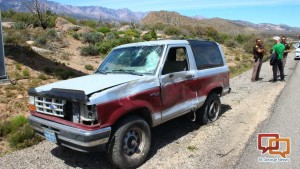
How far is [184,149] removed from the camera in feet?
19.6

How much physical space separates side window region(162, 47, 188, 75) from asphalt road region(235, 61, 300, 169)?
6.58 feet

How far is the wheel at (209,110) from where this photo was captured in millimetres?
7336

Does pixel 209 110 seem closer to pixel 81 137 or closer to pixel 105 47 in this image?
pixel 81 137

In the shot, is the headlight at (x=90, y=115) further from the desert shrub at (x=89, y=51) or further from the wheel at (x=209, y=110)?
the desert shrub at (x=89, y=51)

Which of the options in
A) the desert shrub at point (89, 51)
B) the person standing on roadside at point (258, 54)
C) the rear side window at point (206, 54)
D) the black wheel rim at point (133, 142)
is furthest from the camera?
the desert shrub at point (89, 51)

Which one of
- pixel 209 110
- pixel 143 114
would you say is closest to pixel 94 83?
pixel 143 114

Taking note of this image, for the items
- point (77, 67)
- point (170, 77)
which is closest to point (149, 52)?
point (170, 77)

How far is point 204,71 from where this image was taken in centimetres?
704

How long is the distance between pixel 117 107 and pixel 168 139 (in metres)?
2.14

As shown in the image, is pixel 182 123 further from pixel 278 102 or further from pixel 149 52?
pixel 278 102

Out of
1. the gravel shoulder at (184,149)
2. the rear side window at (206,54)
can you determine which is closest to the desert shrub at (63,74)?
the gravel shoulder at (184,149)

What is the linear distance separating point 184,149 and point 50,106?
258 centimetres

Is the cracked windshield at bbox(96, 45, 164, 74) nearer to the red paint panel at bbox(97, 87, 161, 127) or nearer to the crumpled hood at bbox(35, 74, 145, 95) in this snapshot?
the crumpled hood at bbox(35, 74, 145, 95)

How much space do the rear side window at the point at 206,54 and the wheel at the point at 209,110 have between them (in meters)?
0.79
